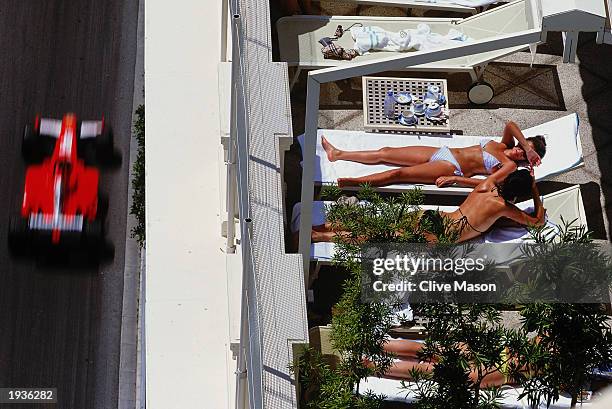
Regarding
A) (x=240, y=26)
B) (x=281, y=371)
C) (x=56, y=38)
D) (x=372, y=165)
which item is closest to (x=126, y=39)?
(x=56, y=38)

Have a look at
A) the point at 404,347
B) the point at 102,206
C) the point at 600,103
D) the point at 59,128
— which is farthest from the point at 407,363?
the point at 59,128

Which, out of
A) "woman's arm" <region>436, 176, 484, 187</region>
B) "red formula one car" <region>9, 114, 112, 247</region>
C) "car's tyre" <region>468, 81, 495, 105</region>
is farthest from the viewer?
"car's tyre" <region>468, 81, 495, 105</region>

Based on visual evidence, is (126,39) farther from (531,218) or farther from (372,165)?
(531,218)

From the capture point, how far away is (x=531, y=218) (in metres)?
12.3

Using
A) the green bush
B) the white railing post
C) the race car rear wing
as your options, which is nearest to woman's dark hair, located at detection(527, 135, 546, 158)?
the white railing post

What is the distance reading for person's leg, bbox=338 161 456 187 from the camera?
12.6 metres

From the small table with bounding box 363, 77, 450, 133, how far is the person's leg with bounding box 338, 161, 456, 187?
1.88 feet

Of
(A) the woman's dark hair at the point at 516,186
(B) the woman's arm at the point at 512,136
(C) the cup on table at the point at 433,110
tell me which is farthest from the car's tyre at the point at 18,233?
(B) the woman's arm at the point at 512,136

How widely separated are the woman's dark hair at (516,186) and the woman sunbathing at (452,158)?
0.11 metres

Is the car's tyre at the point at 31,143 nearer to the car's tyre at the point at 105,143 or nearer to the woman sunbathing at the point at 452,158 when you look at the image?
the car's tyre at the point at 105,143

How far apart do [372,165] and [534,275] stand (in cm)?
452

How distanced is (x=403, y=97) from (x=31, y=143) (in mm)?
4337

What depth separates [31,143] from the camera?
45.4ft

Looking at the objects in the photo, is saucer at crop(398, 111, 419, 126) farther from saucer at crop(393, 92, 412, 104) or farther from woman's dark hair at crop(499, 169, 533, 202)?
woman's dark hair at crop(499, 169, 533, 202)
